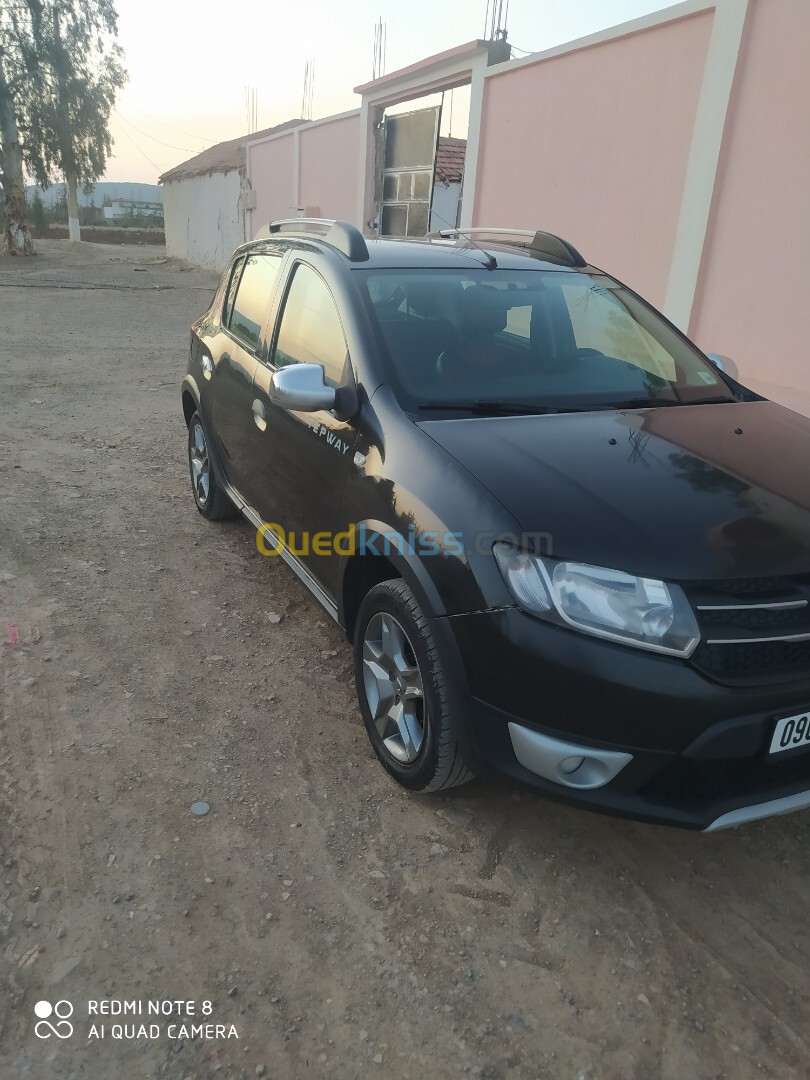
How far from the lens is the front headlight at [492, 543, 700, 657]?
2.02 meters

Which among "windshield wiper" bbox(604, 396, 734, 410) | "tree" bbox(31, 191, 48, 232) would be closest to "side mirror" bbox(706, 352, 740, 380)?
"windshield wiper" bbox(604, 396, 734, 410)

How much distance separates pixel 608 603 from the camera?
206 cm

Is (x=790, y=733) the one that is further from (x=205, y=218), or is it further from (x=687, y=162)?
(x=205, y=218)

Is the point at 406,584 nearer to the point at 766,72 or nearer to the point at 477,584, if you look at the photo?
the point at 477,584

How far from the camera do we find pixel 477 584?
2.19 m

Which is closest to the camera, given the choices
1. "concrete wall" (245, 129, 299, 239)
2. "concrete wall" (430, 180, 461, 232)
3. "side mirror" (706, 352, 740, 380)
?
"side mirror" (706, 352, 740, 380)

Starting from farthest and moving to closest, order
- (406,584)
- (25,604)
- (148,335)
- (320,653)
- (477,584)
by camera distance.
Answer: (148,335)
(25,604)
(320,653)
(406,584)
(477,584)

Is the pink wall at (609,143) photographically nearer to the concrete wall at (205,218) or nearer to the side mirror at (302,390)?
the side mirror at (302,390)

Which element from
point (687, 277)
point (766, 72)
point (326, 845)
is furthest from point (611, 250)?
point (326, 845)

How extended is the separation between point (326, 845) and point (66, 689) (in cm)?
139

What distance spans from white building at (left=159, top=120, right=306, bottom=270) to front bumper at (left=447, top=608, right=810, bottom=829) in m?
21.2

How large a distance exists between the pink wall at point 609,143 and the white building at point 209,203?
13.2m

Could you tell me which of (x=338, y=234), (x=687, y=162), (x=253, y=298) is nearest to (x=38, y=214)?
(x=687, y=162)

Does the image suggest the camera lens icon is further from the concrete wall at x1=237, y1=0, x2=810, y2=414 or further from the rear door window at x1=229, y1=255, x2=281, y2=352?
the concrete wall at x1=237, y1=0, x2=810, y2=414
